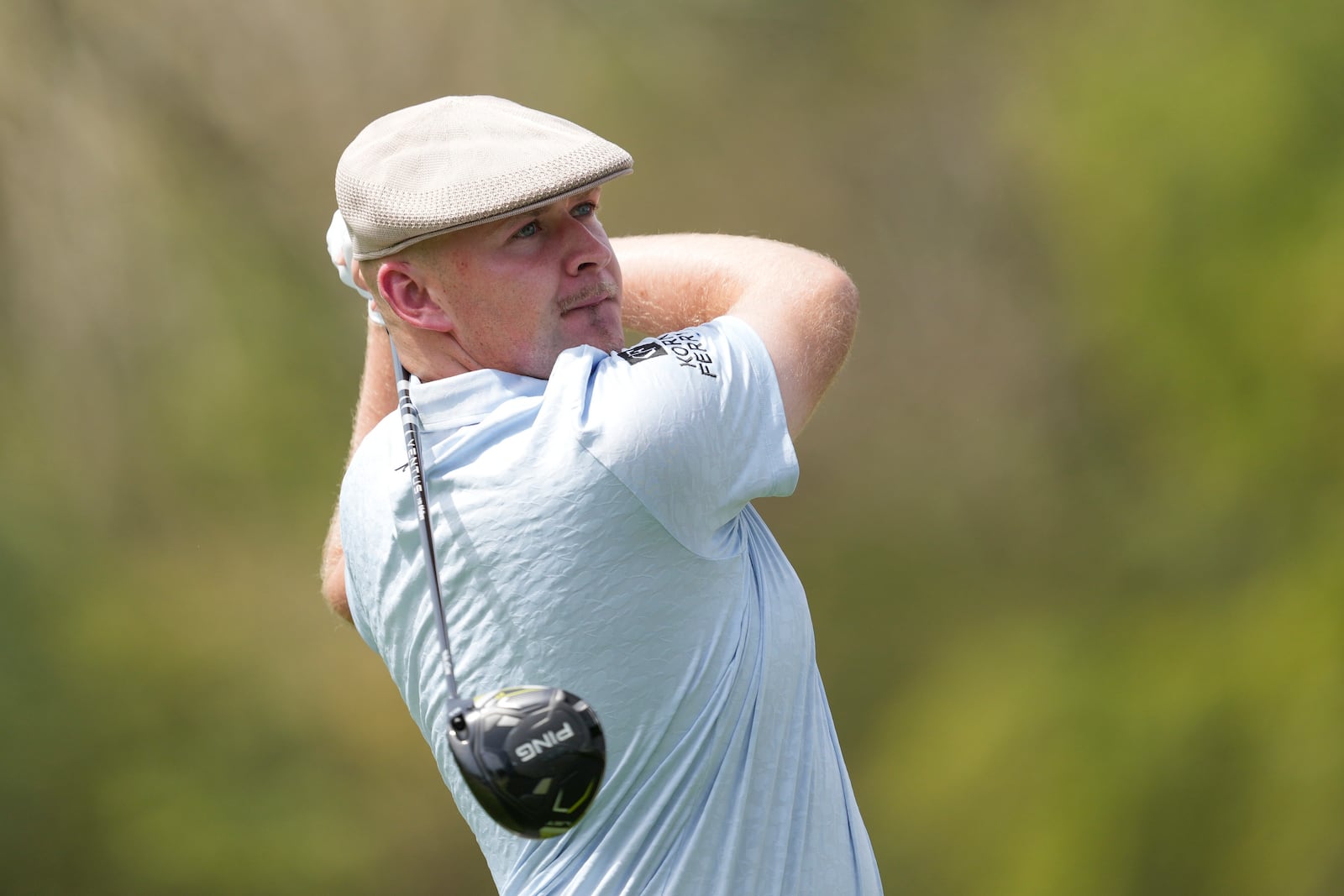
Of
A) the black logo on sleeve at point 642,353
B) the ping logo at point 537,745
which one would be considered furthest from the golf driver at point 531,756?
the black logo on sleeve at point 642,353

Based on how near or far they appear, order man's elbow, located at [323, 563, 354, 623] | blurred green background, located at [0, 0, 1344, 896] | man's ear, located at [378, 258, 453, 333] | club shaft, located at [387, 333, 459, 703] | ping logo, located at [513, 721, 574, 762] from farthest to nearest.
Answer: blurred green background, located at [0, 0, 1344, 896] → man's elbow, located at [323, 563, 354, 623] → man's ear, located at [378, 258, 453, 333] → club shaft, located at [387, 333, 459, 703] → ping logo, located at [513, 721, 574, 762]

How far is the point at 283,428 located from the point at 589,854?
6.22 feet

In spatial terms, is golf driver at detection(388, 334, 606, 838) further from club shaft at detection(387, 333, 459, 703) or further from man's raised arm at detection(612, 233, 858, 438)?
man's raised arm at detection(612, 233, 858, 438)

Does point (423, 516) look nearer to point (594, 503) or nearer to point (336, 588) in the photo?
point (594, 503)

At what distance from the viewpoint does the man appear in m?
1.06

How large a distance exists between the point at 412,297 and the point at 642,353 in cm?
20

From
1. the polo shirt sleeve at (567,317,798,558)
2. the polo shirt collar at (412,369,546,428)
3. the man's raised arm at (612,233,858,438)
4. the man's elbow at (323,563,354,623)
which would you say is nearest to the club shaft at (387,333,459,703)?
the polo shirt collar at (412,369,546,428)

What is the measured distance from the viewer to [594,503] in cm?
105

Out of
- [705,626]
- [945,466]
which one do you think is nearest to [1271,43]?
[945,466]

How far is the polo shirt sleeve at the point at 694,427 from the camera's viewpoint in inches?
40.9

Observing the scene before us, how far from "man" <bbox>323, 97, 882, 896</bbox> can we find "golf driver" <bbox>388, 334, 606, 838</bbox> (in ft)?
0.56

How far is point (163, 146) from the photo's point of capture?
2852 mm

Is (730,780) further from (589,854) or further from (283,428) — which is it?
(283,428)

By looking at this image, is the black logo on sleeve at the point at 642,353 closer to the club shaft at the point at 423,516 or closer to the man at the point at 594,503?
the man at the point at 594,503
